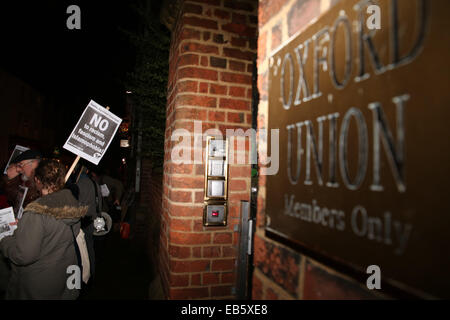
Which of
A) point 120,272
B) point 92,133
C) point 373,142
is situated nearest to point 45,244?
point 92,133

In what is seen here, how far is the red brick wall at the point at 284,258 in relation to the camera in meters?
0.62

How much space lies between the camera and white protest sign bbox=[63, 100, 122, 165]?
3111 millimetres

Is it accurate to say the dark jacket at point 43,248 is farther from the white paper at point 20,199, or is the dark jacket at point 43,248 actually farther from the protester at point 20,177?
the protester at point 20,177

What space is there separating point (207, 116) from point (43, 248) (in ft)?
6.31

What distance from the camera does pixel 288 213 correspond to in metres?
0.75

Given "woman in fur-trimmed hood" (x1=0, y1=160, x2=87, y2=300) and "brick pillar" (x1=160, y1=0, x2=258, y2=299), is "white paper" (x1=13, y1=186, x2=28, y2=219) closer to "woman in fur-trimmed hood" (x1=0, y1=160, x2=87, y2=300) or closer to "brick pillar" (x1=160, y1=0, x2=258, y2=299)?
"woman in fur-trimmed hood" (x1=0, y1=160, x2=87, y2=300)

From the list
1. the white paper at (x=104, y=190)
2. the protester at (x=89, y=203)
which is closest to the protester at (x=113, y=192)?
the white paper at (x=104, y=190)

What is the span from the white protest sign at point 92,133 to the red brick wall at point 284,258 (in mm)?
2647

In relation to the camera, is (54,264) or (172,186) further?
(54,264)

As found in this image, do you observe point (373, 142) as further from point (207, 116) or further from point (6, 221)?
point (6, 221)

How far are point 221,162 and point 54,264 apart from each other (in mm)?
1857

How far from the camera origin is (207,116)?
2092 mm
